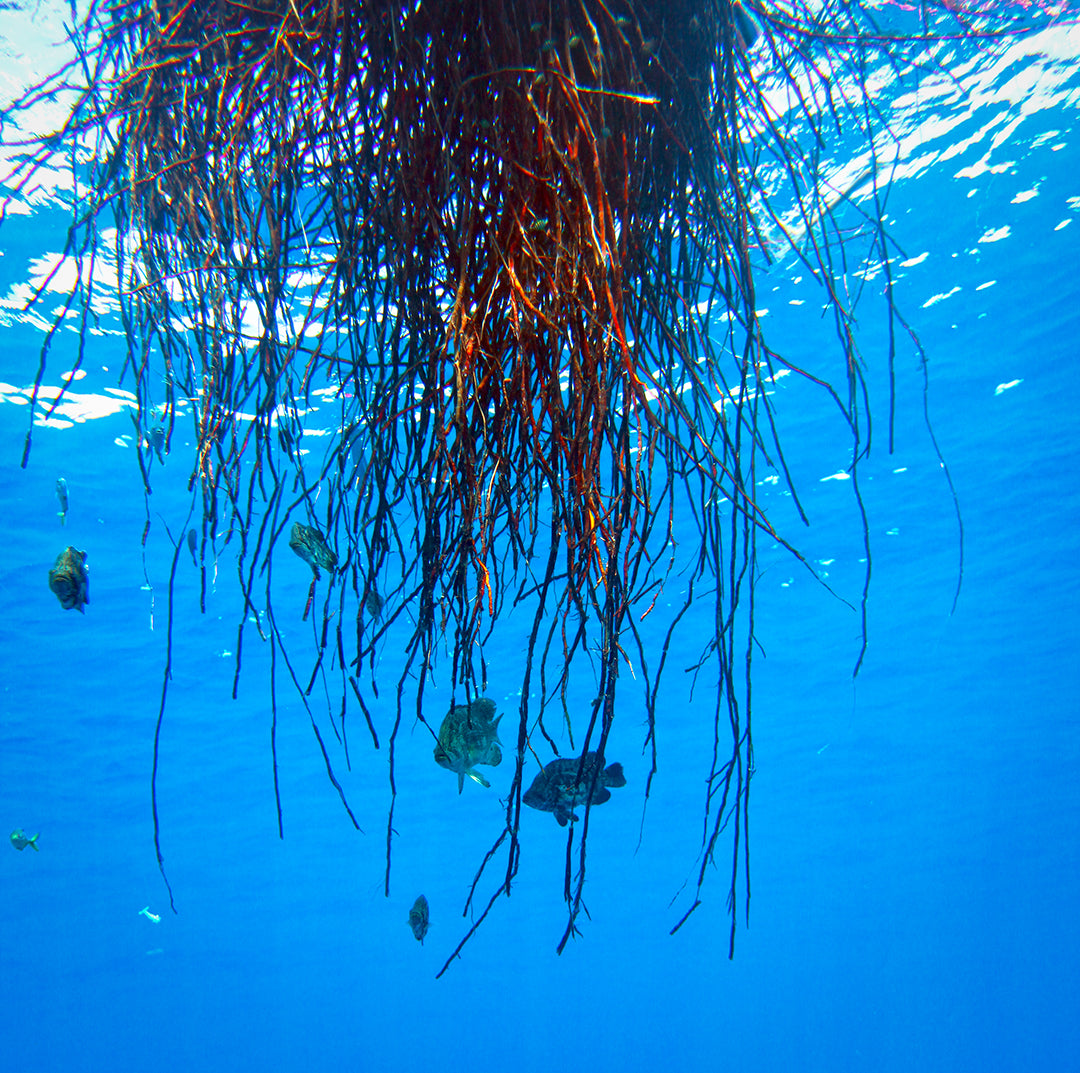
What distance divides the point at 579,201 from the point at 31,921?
53796 mm

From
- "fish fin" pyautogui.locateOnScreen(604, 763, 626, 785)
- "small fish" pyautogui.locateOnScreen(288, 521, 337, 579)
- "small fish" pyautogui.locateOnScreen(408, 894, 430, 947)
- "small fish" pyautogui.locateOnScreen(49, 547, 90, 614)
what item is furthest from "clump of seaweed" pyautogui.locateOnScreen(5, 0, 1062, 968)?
"small fish" pyautogui.locateOnScreen(408, 894, 430, 947)

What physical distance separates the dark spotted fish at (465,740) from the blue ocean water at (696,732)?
2.91 feet

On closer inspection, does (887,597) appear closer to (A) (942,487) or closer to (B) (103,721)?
(A) (942,487)

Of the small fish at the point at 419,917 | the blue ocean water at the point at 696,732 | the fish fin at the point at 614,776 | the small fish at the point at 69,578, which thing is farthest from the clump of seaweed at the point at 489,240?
the small fish at the point at 419,917

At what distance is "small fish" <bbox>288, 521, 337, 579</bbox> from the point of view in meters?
2.32

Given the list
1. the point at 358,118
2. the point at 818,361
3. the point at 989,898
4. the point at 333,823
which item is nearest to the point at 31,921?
the point at 333,823

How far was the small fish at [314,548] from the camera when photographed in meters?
2.32

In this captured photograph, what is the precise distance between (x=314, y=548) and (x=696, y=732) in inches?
1043

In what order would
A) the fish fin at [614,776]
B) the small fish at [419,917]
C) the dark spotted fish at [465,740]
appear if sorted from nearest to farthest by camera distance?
the dark spotted fish at [465,740]
the fish fin at [614,776]
the small fish at [419,917]

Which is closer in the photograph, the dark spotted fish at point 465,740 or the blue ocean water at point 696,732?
the dark spotted fish at point 465,740

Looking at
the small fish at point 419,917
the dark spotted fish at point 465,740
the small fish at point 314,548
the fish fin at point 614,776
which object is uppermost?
the small fish at point 314,548

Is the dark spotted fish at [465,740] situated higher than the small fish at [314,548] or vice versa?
the small fish at [314,548]

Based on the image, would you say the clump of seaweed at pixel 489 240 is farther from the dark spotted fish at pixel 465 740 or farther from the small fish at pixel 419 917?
the small fish at pixel 419 917

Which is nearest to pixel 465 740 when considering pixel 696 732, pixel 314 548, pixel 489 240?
pixel 314 548
